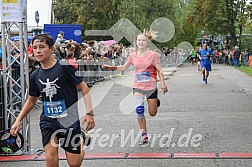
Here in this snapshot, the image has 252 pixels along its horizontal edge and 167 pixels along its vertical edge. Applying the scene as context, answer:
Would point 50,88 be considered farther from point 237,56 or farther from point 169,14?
point 169,14

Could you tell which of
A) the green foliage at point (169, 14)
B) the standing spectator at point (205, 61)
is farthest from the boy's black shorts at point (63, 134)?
the green foliage at point (169, 14)

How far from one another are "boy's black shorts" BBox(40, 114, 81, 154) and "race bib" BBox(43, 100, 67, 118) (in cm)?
8

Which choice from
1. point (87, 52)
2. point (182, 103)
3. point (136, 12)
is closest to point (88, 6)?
point (136, 12)

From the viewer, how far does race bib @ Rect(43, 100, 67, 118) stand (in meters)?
5.95

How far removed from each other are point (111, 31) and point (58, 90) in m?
41.3

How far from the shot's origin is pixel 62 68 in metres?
5.97

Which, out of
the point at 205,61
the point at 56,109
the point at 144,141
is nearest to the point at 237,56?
the point at 205,61

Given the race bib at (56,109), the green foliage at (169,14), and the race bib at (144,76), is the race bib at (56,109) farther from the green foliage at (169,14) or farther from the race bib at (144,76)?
the green foliage at (169,14)

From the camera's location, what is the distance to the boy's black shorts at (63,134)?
594 cm

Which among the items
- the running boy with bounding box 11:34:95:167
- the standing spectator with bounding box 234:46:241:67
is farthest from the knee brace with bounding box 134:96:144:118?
the standing spectator with bounding box 234:46:241:67

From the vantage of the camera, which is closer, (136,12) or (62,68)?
(62,68)

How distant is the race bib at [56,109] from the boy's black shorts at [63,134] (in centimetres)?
8

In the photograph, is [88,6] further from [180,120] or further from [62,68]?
[62,68]

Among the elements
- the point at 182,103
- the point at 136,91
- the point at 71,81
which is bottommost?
the point at 182,103
